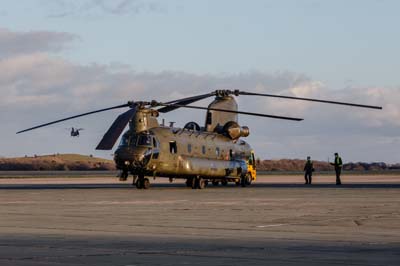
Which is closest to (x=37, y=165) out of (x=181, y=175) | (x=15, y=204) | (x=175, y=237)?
(x=181, y=175)

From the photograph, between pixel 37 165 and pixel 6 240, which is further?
pixel 37 165

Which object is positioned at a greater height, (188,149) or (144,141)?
(144,141)

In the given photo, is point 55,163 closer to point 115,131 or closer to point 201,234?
point 115,131

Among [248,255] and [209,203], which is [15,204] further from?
[248,255]

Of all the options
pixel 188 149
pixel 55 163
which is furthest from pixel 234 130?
pixel 55 163

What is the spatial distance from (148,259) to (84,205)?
598 inches

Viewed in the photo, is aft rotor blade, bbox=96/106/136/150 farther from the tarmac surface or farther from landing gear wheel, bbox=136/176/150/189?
the tarmac surface

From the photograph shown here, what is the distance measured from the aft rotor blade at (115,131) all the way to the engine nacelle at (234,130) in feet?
31.6

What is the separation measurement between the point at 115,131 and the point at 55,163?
10233cm

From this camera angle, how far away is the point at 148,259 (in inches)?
520

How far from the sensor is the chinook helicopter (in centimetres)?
4316

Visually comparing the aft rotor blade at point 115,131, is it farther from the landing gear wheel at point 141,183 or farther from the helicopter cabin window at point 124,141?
the landing gear wheel at point 141,183

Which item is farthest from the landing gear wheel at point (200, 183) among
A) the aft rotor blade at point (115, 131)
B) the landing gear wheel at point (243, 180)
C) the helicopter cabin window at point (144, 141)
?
the aft rotor blade at point (115, 131)

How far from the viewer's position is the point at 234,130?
5122 centimetres
